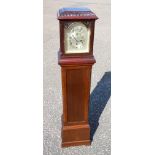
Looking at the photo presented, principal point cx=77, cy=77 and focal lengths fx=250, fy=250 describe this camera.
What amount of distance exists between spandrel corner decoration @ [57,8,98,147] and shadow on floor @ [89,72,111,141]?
41 cm

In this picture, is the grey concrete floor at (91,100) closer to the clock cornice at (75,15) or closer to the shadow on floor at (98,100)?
the shadow on floor at (98,100)

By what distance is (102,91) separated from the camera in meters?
4.71

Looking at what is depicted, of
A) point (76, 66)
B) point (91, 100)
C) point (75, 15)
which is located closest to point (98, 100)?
point (91, 100)

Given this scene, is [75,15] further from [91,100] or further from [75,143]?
[91,100]

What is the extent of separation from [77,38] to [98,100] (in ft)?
5.96

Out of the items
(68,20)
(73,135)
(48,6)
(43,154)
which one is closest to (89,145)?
(73,135)

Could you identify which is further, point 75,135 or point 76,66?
point 75,135

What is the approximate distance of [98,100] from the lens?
443 cm

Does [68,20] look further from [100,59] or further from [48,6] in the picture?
[48,6]

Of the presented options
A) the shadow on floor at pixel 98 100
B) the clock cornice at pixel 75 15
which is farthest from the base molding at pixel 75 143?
the clock cornice at pixel 75 15

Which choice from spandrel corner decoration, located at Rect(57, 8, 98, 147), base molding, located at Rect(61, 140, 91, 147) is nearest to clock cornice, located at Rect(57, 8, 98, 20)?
spandrel corner decoration, located at Rect(57, 8, 98, 147)

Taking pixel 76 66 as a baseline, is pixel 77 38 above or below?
above

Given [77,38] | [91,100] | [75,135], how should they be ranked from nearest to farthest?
[77,38] < [75,135] < [91,100]

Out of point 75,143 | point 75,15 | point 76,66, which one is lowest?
point 75,143
